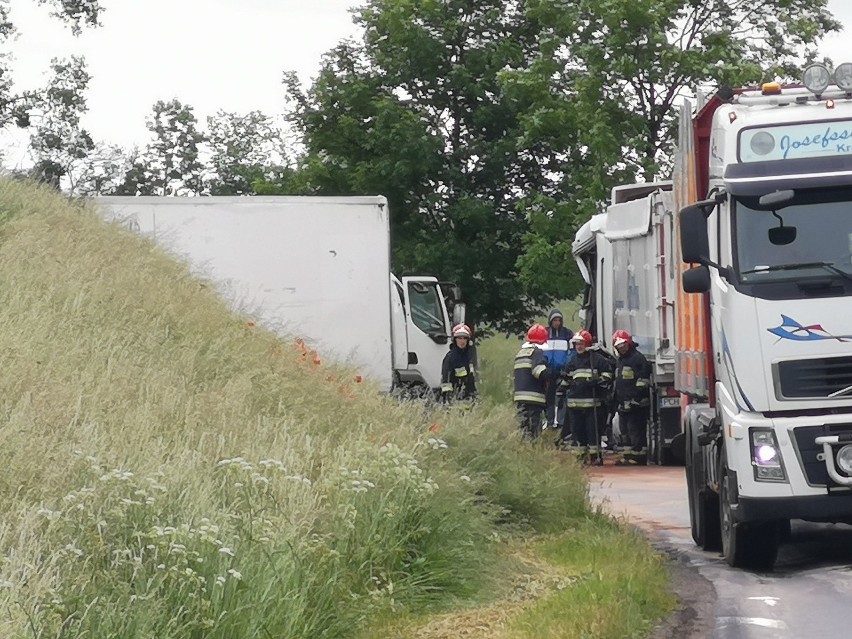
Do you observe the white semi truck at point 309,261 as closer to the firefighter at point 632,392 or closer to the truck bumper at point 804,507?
the firefighter at point 632,392

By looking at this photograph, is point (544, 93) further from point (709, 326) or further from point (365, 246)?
point (709, 326)

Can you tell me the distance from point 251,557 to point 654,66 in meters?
25.8

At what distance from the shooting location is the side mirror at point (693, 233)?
10602 mm

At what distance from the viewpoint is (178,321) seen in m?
15.5

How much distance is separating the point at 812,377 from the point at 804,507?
33.5 inches

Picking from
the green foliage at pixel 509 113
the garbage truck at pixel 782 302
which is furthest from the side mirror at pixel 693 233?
the green foliage at pixel 509 113

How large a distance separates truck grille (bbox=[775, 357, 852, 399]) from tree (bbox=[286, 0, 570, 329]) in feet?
91.1

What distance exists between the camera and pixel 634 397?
68.0 feet

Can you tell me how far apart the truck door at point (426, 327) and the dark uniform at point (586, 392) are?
457 centimetres

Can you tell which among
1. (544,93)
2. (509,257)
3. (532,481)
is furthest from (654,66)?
(532,481)

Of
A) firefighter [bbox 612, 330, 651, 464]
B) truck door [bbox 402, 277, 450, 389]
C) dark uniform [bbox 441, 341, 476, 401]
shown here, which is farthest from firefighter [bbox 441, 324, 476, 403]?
truck door [bbox 402, 277, 450, 389]

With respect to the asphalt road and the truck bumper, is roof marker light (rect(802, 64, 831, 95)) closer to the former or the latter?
the truck bumper

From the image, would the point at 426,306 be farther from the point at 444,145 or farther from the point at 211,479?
the point at 211,479

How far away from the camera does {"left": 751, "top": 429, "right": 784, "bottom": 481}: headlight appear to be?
10.5 meters
